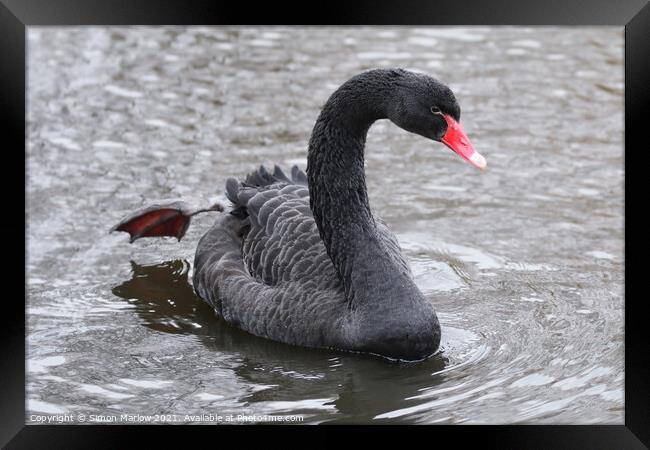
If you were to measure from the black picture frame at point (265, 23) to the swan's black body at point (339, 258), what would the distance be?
131cm

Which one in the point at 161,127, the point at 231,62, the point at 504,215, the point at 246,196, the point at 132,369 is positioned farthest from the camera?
the point at 231,62

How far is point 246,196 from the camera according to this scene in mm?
7789

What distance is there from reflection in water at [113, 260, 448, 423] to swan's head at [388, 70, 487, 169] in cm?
136

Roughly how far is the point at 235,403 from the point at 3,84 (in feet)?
7.46

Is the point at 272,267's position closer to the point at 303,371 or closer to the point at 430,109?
the point at 303,371

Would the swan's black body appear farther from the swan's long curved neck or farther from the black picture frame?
the black picture frame

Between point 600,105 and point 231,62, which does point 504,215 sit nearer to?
point 600,105

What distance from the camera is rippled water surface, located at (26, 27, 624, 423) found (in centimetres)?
649

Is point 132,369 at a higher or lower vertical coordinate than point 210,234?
lower

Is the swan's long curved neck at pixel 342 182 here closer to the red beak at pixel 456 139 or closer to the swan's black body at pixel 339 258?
the swan's black body at pixel 339 258

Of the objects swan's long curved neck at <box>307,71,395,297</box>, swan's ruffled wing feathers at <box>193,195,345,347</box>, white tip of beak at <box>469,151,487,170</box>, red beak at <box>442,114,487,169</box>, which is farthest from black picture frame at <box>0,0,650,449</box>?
swan's ruffled wing feathers at <box>193,195,345,347</box>

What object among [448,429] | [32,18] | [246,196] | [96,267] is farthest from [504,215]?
[32,18]

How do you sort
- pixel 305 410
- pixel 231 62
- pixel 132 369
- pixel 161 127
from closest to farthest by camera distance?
pixel 305 410, pixel 132 369, pixel 161 127, pixel 231 62

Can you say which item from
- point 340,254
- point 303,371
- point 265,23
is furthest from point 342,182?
point 265,23
